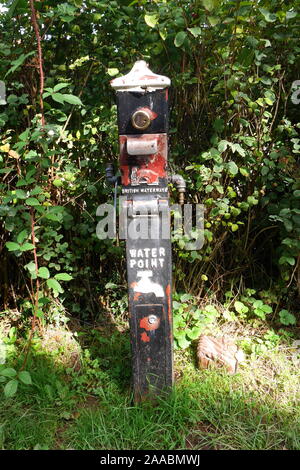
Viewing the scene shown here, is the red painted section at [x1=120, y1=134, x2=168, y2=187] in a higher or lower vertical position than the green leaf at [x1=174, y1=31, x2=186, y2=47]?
lower

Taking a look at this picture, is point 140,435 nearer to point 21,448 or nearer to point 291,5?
point 21,448

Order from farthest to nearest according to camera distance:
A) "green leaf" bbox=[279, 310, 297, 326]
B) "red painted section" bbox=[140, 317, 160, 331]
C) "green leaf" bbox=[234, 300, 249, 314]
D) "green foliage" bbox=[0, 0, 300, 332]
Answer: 1. "green leaf" bbox=[234, 300, 249, 314]
2. "green leaf" bbox=[279, 310, 297, 326]
3. "green foliage" bbox=[0, 0, 300, 332]
4. "red painted section" bbox=[140, 317, 160, 331]

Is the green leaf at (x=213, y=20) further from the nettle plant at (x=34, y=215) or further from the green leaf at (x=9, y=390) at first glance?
the green leaf at (x=9, y=390)

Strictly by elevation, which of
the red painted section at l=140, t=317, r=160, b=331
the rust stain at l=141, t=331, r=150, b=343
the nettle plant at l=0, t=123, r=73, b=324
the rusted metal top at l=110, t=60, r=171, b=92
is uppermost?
the rusted metal top at l=110, t=60, r=171, b=92

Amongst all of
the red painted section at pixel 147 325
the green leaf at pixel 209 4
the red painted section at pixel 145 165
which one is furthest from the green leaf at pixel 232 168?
the red painted section at pixel 147 325

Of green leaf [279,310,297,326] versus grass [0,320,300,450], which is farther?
green leaf [279,310,297,326]

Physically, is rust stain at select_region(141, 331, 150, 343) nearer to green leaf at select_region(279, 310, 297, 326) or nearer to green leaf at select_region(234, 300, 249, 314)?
green leaf at select_region(234, 300, 249, 314)

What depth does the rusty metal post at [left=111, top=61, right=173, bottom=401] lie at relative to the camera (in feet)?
6.31

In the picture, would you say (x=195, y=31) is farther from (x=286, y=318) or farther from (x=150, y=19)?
(x=286, y=318)

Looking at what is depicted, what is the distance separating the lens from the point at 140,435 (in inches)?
78.7

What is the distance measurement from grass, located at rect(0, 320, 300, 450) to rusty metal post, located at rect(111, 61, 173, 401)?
18 centimetres

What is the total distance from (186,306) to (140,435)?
108 cm

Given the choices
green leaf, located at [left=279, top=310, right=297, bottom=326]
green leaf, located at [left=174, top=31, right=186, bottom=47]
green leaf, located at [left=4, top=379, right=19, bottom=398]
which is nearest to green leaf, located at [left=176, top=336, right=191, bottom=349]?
green leaf, located at [left=279, top=310, right=297, bottom=326]
